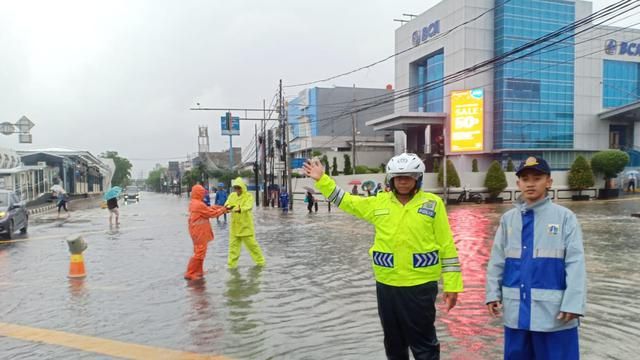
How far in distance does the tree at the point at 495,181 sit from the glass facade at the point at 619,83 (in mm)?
24624

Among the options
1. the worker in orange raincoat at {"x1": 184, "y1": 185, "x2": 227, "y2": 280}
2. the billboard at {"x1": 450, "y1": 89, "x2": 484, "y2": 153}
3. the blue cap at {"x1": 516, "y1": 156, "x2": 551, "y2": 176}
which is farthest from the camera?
the billboard at {"x1": 450, "y1": 89, "x2": 484, "y2": 153}

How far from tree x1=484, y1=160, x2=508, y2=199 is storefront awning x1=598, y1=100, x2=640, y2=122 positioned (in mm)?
19094

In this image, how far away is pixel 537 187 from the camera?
317cm

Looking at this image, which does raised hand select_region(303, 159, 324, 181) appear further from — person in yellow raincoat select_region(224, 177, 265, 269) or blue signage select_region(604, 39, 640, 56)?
blue signage select_region(604, 39, 640, 56)

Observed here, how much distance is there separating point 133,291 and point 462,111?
1490 inches

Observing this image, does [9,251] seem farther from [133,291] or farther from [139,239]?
[133,291]

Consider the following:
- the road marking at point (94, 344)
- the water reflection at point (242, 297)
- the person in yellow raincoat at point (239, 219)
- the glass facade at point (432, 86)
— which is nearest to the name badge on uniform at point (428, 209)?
the road marking at point (94, 344)

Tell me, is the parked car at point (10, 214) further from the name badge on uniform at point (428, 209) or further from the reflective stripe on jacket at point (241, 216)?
the name badge on uniform at point (428, 209)

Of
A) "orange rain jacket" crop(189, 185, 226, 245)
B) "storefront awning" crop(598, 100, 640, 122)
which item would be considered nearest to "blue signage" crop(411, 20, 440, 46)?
"storefront awning" crop(598, 100, 640, 122)

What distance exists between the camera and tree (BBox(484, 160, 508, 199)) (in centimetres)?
3372

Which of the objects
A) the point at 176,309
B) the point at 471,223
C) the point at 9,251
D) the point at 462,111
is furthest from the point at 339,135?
the point at 176,309

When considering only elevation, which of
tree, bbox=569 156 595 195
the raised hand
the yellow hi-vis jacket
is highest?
the raised hand

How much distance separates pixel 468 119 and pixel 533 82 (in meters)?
9.29

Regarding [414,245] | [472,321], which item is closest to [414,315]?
[414,245]
